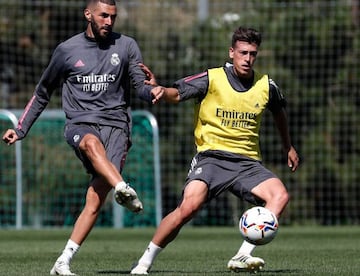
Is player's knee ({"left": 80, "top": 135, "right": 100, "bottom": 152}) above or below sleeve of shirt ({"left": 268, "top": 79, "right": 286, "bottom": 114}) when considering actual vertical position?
below

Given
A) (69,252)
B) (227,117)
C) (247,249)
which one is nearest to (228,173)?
(227,117)

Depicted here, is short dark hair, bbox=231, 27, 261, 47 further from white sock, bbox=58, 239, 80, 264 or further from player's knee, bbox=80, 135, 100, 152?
white sock, bbox=58, 239, 80, 264

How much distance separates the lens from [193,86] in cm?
873

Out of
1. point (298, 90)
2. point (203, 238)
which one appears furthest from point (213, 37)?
point (203, 238)

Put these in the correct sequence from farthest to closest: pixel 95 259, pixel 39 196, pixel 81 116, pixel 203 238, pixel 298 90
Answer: pixel 298 90
pixel 39 196
pixel 203 238
pixel 95 259
pixel 81 116

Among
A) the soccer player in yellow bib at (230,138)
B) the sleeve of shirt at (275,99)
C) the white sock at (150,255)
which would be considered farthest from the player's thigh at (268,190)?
the white sock at (150,255)

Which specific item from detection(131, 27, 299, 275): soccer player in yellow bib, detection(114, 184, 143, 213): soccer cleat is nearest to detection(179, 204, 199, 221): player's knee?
detection(131, 27, 299, 275): soccer player in yellow bib

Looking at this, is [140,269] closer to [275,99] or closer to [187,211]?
[187,211]

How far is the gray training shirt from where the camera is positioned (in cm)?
866

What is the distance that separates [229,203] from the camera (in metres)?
20.6

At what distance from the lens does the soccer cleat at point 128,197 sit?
7.76 m

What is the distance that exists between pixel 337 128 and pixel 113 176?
41.7ft

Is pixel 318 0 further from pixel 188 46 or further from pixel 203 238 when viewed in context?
pixel 203 238

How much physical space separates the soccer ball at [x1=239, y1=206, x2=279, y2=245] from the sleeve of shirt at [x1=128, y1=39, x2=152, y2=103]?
115 centimetres
